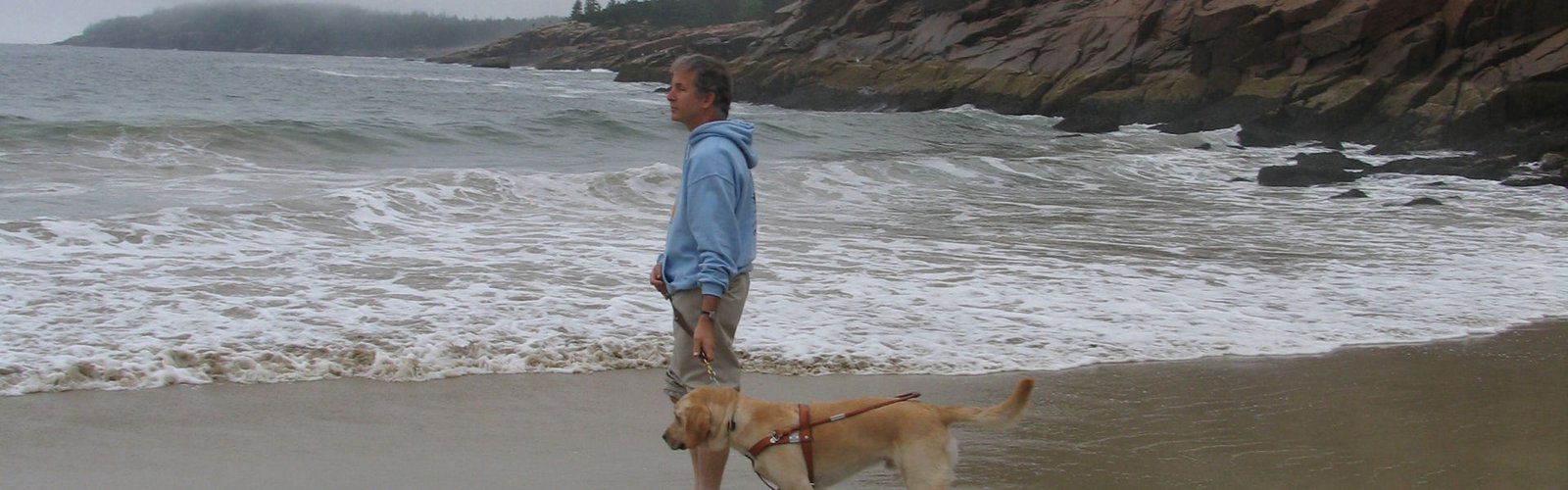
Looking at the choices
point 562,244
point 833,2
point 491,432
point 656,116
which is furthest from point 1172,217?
point 833,2

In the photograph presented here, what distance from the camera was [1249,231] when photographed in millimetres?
13547

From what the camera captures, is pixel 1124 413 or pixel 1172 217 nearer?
pixel 1124 413

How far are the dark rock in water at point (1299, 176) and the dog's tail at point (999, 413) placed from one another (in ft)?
57.3

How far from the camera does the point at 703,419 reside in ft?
12.3

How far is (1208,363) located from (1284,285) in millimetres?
2962

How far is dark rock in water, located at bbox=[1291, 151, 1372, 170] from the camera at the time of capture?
21.9 meters

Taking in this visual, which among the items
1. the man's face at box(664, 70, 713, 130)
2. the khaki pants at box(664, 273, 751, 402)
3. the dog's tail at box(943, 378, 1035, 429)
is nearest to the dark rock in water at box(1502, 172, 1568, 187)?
the dog's tail at box(943, 378, 1035, 429)

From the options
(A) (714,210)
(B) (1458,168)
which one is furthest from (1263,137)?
(A) (714,210)

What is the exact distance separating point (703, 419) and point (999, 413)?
0.89 meters

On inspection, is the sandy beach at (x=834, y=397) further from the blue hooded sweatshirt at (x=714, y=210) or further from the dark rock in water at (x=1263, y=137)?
the dark rock in water at (x=1263, y=137)

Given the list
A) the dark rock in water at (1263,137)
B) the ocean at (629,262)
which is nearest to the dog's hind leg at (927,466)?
the ocean at (629,262)

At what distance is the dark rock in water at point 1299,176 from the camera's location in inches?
788

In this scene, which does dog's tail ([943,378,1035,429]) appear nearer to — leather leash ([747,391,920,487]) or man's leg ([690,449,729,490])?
leather leash ([747,391,920,487])

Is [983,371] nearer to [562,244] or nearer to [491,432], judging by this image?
[491,432]
